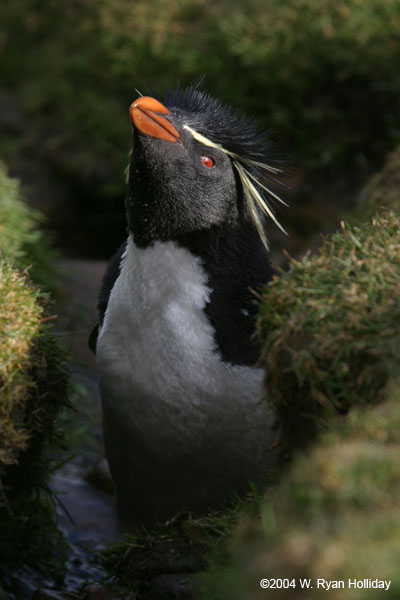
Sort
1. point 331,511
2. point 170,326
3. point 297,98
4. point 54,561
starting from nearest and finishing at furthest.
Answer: point 331,511 → point 170,326 → point 54,561 → point 297,98

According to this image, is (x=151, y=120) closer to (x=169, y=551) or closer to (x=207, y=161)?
(x=207, y=161)

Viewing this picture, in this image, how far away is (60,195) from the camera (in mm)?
7383

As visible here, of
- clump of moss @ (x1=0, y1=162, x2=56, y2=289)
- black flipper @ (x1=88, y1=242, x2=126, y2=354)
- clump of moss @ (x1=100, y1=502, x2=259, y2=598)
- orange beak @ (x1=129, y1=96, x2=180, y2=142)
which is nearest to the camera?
clump of moss @ (x1=100, y1=502, x2=259, y2=598)

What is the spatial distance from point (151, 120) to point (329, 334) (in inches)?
46.0

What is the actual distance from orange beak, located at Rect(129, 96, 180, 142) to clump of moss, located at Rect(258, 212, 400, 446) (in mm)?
775

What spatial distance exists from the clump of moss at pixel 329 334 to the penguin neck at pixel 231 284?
0.51 metres

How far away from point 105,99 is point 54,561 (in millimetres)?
4817

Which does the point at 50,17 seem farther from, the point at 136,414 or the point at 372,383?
the point at 372,383

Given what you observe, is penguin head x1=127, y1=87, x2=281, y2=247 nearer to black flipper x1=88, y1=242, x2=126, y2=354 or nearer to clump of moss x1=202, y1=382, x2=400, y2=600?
black flipper x1=88, y1=242, x2=126, y2=354

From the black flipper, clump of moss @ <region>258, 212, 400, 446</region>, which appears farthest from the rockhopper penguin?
clump of moss @ <region>258, 212, 400, 446</region>

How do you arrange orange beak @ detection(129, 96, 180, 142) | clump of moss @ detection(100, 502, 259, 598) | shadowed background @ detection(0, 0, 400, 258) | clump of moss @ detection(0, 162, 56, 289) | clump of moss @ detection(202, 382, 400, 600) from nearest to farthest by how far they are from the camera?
clump of moss @ detection(202, 382, 400, 600) < clump of moss @ detection(100, 502, 259, 598) < orange beak @ detection(129, 96, 180, 142) < clump of moss @ detection(0, 162, 56, 289) < shadowed background @ detection(0, 0, 400, 258)

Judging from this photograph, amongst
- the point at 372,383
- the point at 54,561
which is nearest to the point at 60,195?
the point at 54,561

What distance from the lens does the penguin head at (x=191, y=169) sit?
10.0 ft

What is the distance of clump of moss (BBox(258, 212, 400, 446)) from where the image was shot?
2287 millimetres
